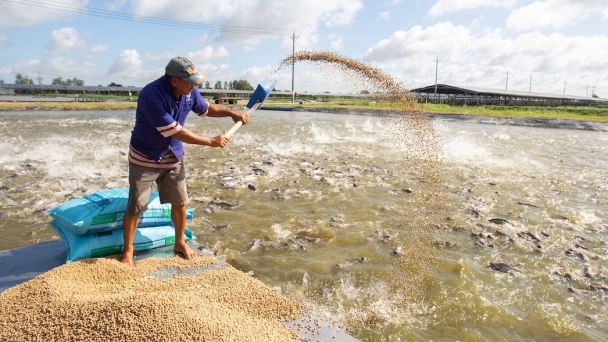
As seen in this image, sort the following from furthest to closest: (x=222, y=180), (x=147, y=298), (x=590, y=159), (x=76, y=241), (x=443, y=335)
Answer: (x=590, y=159) → (x=222, y=180) → (x=76, y=241) → (x=443, y=335) → (x=147, y=298)

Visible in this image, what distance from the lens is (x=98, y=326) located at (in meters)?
2.44

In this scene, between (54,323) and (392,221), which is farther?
(392,221)

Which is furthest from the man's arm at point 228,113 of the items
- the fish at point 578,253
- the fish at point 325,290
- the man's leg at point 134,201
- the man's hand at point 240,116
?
the fish at point 578,253

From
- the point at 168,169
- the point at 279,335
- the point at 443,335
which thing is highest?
the point at 168,169

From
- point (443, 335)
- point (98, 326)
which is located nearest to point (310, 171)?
point (443, 335)

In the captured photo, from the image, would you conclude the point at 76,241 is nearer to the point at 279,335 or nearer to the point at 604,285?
the point at 279,335

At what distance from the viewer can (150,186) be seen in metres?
3.64

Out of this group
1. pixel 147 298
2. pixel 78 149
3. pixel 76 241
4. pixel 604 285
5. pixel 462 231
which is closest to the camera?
pixel 147 298

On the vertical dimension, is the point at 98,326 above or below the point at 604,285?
above

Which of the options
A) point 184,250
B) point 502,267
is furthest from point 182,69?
point 502,267

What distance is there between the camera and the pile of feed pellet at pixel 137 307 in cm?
243

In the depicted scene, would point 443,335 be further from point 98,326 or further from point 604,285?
point 98,326

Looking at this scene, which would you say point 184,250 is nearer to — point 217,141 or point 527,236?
point 217,141

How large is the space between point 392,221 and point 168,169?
3.71m
